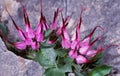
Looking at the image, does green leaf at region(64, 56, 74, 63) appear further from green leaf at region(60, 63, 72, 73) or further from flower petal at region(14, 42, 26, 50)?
flower petal at region(14, 42, 26, 50)

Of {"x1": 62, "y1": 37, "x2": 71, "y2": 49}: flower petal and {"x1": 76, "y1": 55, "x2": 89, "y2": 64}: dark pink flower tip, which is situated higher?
{"x1": 62, "y1": 37, "x2": 71, "y2": 49}: flower petal

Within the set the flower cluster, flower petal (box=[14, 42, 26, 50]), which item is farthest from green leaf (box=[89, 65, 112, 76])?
flower petal (box=[14, 42, 26, 50])

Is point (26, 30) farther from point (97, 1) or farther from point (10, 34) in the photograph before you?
point (97, 1)

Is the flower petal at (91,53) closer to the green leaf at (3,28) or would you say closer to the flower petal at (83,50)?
the flower petal at (83,50)

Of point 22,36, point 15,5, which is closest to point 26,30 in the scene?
point 22,36

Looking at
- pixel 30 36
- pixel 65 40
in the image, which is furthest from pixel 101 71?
pixel 30 36

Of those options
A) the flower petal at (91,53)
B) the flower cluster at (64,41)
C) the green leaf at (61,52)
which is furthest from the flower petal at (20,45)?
the flower petal at (91,53)
